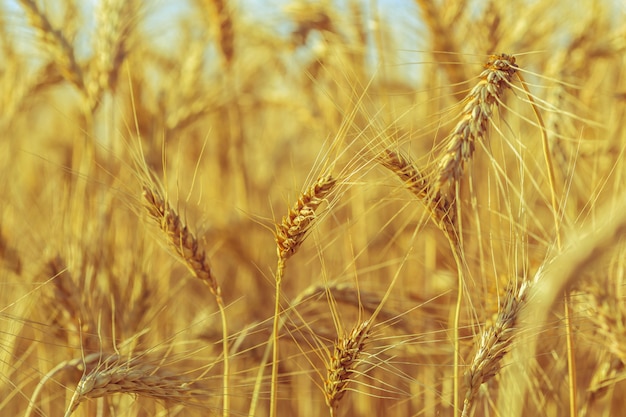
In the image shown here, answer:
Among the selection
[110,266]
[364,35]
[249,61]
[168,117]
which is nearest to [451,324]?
[110,266]

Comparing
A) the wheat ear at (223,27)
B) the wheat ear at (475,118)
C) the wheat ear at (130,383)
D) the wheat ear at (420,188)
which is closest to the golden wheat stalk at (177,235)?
the wheat ear at (130,383)

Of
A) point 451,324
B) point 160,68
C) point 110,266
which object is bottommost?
point 451,324

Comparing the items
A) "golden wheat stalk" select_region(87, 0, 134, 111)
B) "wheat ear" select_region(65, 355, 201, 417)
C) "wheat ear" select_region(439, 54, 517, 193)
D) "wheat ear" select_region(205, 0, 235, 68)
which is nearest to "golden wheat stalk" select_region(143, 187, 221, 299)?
"wheat ear" select_region(65, 355, 201, 417)

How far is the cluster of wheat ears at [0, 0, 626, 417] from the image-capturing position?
3.84 feet

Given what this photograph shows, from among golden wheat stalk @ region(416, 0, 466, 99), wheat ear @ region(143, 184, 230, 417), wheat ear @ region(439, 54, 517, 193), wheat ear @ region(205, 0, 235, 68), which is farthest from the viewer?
wheat ear @ region(205, 0, 235, 68)

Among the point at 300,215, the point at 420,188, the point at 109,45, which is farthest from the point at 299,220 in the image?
the point at 109,45

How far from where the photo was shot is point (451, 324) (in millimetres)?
1579

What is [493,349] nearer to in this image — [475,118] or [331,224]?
[475,118]

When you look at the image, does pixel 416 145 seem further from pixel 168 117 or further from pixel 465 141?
pixel 465 141

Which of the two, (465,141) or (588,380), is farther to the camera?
(588,380)

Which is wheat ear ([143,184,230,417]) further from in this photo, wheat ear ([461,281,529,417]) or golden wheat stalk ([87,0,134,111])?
golden wheat stalk ([87,0,134,111])

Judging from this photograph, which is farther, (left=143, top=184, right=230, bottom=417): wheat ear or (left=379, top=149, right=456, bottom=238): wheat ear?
(left=143, top=184, right=230, bottom=417): wheat ear

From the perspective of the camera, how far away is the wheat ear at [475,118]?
1074 mm

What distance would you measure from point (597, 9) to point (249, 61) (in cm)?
172
